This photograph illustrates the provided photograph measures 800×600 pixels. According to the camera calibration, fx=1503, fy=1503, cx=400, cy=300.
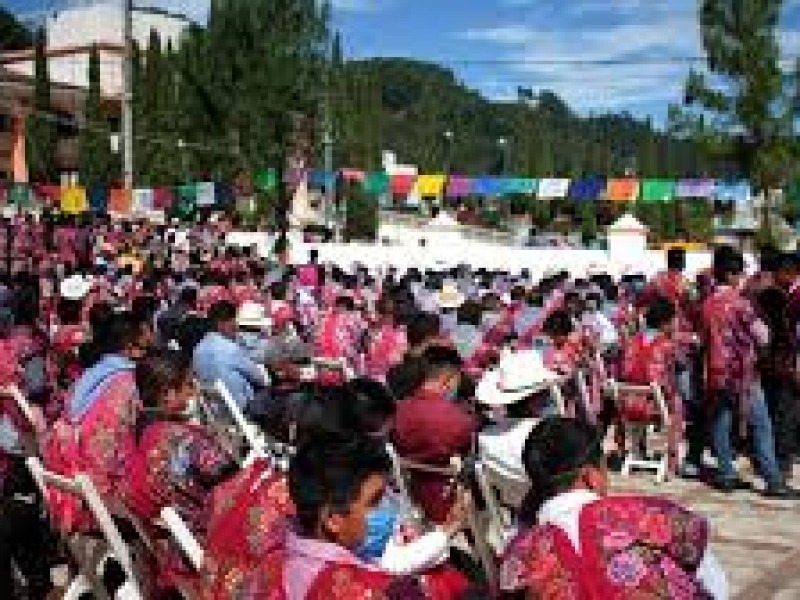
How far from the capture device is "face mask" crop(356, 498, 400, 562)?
4297mm

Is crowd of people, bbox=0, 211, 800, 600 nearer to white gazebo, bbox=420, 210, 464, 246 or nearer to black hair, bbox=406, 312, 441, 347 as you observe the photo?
black hair, bbox=406, 312, 441, 347

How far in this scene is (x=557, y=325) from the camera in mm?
11078

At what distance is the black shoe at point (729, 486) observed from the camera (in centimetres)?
1101

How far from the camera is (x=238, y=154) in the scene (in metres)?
37.2

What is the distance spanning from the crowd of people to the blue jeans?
16mm

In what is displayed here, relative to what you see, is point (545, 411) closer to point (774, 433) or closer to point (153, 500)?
point (153, 500)

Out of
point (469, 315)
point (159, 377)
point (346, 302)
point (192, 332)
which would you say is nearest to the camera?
point (159, 377)

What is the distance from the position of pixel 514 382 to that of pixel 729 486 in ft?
15.6

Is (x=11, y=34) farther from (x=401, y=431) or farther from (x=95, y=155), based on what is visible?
(x=401, y=431)

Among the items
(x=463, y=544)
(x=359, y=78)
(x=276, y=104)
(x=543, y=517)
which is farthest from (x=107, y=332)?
(x=359, y=78)

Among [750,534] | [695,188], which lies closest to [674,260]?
[750,534]

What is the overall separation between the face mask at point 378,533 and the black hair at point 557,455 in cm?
43

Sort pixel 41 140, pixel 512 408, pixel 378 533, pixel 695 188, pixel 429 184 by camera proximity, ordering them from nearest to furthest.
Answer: pixel 378 533
pixel 512 408
pixel 695 188
pixel 429 184
pixel 41 140

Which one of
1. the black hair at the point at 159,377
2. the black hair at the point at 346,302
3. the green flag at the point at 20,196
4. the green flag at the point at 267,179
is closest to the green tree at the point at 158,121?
the green flag at the point at 20,196
